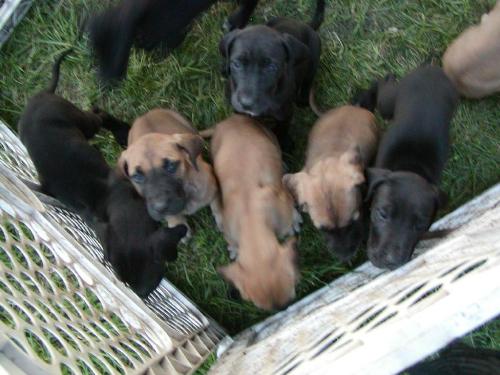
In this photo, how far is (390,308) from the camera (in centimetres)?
211

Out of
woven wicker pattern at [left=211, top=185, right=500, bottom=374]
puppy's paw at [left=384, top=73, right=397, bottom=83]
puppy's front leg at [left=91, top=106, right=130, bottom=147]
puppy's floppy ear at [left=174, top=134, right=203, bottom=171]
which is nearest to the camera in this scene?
woven wicker pattern at [left=211, top=185, right=500, bottom=374]

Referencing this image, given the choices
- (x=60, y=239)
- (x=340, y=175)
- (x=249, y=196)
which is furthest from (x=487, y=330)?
(x=60, y=239)

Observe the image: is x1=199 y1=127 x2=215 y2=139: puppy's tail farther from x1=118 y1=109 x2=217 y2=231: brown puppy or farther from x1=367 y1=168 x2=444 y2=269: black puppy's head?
x1=367 y1=168 x2=444 y2=269: black puppy's head

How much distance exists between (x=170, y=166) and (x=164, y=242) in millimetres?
504

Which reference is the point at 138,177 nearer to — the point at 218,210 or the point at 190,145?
the point at 190,145

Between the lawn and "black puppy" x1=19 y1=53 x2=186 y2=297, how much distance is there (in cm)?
68

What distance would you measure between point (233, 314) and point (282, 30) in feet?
7.50

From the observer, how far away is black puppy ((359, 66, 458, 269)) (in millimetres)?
3057

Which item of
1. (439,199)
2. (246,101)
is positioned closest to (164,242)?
(246,101)

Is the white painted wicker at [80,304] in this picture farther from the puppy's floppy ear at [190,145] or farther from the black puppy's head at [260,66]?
the black puppy's head at [260,66]

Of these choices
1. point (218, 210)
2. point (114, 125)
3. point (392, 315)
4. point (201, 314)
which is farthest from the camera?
point (114, 125)

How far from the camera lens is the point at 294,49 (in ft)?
Answer: 12.2

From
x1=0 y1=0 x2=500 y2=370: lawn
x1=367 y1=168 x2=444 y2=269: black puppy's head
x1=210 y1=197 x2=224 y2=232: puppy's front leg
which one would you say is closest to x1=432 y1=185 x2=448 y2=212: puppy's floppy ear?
x1=367 y1=168 x2=444 y2=269: black puppy's head

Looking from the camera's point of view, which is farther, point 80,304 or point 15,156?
point 15,156
